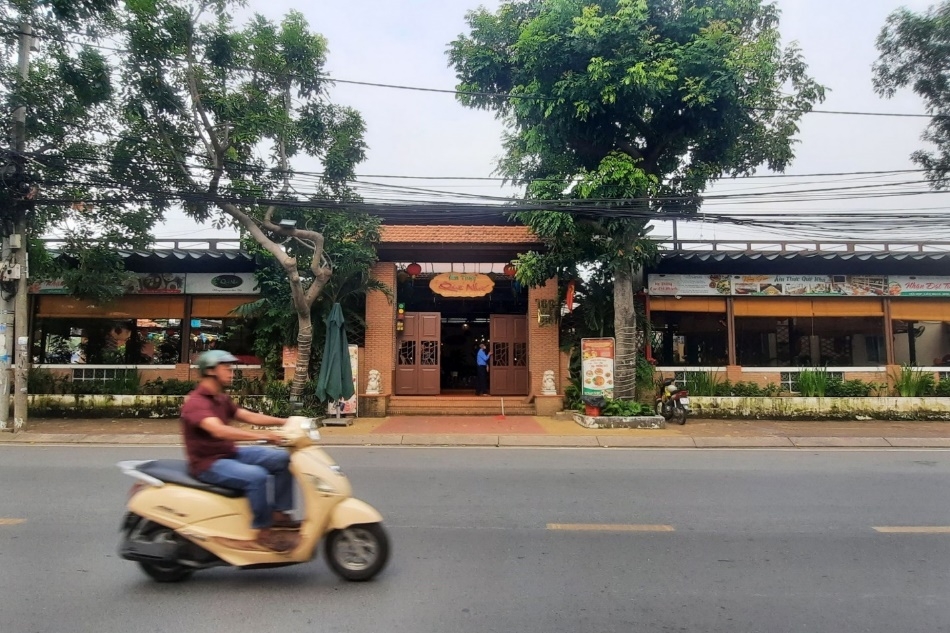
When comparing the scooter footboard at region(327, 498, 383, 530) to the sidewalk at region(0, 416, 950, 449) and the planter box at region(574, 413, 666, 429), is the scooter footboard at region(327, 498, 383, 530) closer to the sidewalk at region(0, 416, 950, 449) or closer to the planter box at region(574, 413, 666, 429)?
the sidewalk at region(0, 416, 950, 449)

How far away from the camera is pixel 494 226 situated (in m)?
15.8

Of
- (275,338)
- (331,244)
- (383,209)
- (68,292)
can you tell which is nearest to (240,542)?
(383,209)

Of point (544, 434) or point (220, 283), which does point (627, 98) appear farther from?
point (220, 283)

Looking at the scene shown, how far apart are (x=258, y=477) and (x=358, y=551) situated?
85 centimetres

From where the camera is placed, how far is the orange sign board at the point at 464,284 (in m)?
15.9

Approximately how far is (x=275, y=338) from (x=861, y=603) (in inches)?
555

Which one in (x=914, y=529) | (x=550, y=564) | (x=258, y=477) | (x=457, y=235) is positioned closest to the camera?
(x=258, y=477)

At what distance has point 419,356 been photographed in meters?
16.7

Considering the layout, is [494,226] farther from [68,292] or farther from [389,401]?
[68,292]

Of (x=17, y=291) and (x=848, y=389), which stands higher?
(x=17, y=291)

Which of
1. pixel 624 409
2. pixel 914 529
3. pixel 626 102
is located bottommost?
pixel 914 529

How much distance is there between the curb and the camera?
11234 mm

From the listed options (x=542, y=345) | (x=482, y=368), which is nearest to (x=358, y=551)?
(x=542, y=345)

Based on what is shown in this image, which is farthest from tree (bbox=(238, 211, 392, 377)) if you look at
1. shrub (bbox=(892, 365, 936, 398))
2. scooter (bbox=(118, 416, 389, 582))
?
shrub (bbox=(892, 365, 936, 398))
